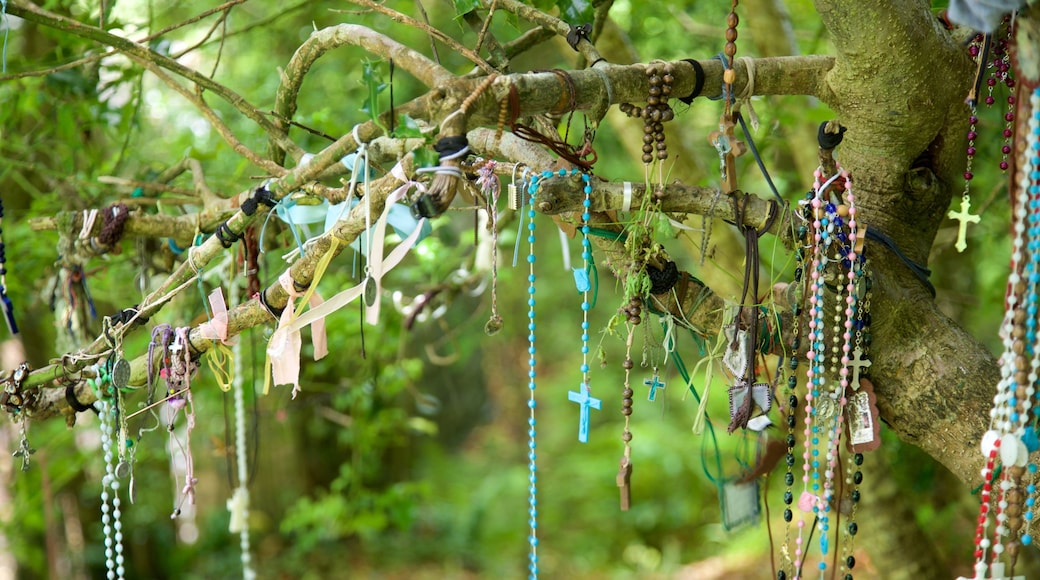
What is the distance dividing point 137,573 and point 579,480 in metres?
2.87

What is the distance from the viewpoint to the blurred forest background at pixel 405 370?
266cm

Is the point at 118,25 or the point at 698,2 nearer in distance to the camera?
the point at 118,25

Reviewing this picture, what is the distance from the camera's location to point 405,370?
10.2 feet

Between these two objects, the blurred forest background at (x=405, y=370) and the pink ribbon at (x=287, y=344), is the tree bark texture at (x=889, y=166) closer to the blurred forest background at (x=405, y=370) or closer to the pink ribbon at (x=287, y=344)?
the pink ribbon at (x=287, y=344)

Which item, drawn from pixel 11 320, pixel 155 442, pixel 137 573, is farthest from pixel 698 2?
pixel 137 573

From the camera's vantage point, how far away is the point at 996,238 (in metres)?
2.92

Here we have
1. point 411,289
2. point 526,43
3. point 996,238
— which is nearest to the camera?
point 526,43

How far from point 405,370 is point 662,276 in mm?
1711

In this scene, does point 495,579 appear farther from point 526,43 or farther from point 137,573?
point 526,43

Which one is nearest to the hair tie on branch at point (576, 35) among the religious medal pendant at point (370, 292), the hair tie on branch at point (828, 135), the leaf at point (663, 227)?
the leaf at point (663, 227)

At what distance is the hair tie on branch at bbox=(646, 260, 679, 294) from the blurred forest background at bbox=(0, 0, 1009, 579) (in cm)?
10

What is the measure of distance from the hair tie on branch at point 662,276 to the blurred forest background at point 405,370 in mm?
105

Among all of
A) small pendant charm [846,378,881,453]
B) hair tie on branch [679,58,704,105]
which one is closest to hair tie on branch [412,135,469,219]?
hair tie on branch [679,58,704,105]

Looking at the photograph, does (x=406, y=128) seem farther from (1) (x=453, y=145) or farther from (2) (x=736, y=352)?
(2) (x=736, y=352)
